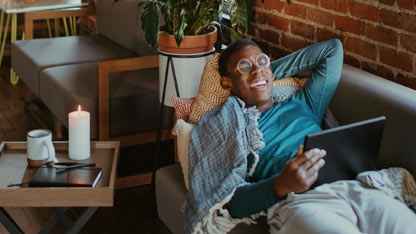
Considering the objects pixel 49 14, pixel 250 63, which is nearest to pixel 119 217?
pixel 250 63

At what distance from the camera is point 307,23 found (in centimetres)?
298

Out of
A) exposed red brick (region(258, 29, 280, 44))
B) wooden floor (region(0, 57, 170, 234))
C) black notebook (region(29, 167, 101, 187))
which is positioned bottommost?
wooden floor (region(0, 57, 170, 234))

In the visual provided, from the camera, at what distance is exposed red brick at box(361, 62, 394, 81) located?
2600 mm

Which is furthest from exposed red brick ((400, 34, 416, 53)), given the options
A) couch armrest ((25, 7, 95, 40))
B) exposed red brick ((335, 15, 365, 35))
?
couch armrest ((25, 7, 95, 40))

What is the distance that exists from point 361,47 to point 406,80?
0.88 ft

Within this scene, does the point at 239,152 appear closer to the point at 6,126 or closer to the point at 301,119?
the point at 301,119

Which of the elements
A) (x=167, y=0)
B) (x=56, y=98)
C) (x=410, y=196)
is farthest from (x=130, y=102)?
(x=410, y=196)

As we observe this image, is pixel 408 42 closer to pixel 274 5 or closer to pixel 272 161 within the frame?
pixel 272 161

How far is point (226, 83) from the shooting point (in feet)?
7.79

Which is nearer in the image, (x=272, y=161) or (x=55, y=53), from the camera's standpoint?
(x=272, y=161)

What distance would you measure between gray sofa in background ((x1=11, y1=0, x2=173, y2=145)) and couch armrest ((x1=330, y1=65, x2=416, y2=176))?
45.0 inches

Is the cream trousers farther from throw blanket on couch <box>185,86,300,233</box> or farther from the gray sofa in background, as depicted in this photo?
the gray sofa in background

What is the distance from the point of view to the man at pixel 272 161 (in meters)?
1.86

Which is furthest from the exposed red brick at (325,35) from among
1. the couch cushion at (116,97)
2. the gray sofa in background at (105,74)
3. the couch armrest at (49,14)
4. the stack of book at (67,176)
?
the couch armrest at (49,14)
